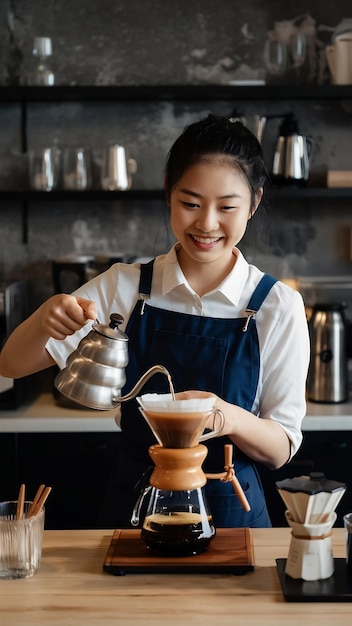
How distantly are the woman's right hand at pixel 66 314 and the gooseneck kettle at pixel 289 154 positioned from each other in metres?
1.84

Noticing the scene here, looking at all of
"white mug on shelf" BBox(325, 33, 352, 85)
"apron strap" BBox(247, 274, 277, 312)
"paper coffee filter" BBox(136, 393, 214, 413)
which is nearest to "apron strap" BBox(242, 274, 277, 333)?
"apron strap" BBox(247, 274, 277, 312)

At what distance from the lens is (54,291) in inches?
138

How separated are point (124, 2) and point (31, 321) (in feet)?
6.65

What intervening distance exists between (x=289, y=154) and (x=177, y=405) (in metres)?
2.02

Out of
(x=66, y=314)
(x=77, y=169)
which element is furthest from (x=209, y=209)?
(x=77, y=169)

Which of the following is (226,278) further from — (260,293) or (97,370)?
(97,370)

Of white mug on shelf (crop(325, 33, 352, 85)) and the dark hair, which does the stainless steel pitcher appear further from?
the dark hair

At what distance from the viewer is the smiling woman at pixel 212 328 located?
1.86 m

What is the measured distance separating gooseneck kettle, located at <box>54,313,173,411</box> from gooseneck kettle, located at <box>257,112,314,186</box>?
75.2 inches

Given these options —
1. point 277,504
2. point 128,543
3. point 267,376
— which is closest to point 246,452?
point 267,376

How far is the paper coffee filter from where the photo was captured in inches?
57.9

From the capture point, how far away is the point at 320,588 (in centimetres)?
146

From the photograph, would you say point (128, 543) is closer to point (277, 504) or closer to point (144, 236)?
point (277, 504)

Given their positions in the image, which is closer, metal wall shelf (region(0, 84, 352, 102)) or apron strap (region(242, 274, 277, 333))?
apron strap (region(242, 274, 277, 333))
